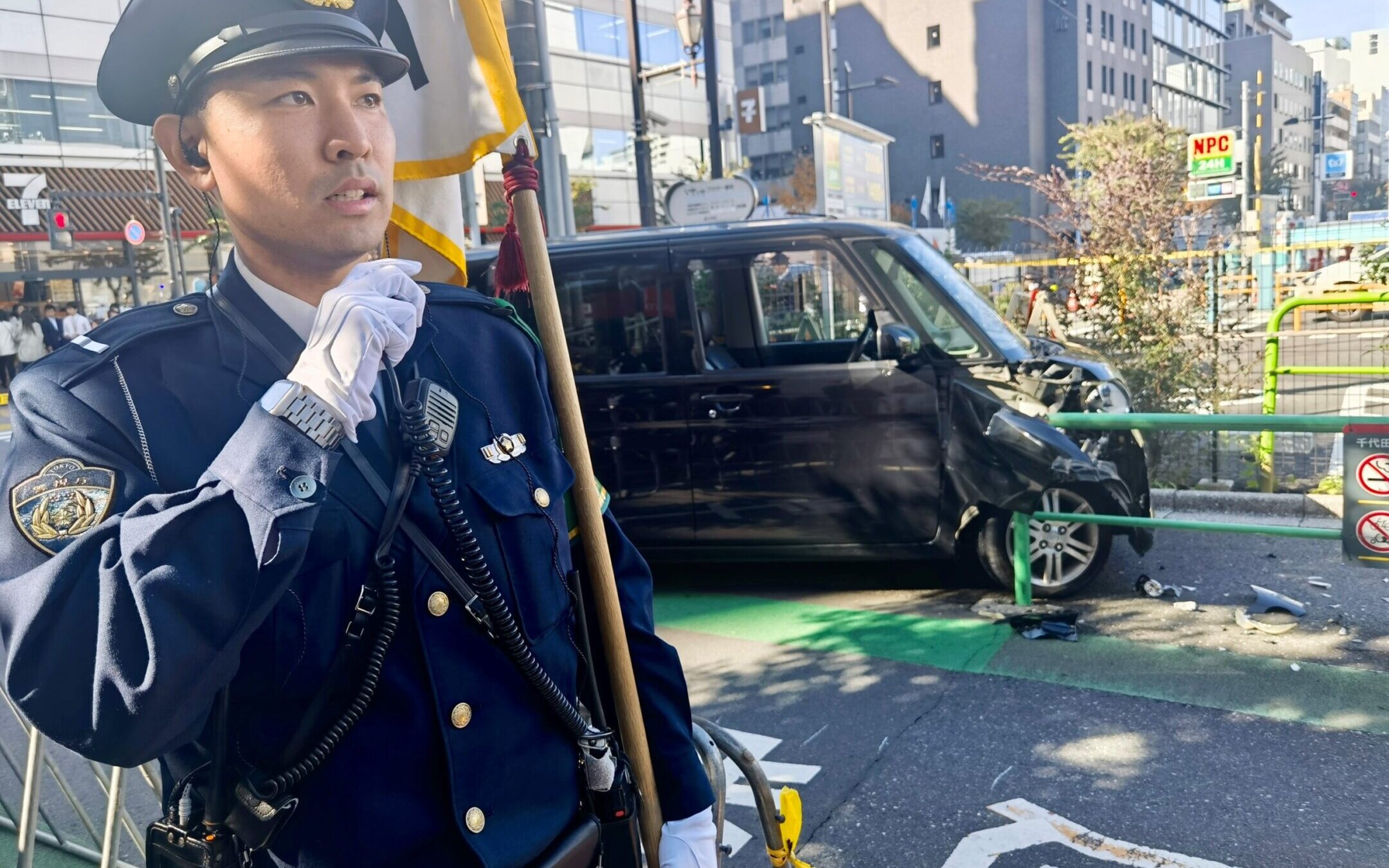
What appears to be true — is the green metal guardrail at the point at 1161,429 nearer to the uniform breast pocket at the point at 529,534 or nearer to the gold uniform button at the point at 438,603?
the uniform breast pocket at the point at 529,534

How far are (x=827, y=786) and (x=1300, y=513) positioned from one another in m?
4.73

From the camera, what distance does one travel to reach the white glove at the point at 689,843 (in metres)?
1.78

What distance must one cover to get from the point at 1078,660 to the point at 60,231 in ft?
78.2

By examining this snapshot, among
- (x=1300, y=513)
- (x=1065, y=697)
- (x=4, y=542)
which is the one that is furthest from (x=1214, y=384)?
(x=4, y=542)

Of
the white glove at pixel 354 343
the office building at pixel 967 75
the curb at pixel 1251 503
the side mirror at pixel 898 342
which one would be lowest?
the curb at pixel 1251 503

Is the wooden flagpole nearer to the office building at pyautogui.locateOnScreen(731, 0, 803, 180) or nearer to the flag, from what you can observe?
the flag

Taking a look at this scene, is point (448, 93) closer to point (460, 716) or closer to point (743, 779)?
point (460, 716)

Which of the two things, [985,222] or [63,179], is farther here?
[985,222]

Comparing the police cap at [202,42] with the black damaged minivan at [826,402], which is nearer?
the police cap at [202,42]

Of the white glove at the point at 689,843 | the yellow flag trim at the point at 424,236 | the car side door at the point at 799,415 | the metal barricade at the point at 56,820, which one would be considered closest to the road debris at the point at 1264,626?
the car side door at the point at 799,415

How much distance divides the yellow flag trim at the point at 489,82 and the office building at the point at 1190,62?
3088 inches

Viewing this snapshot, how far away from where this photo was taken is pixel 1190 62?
7994 cm

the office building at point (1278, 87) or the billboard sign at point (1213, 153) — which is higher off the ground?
the office building at point (1278, 87)

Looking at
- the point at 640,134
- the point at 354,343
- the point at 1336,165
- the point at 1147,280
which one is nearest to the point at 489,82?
the point at 354,343
